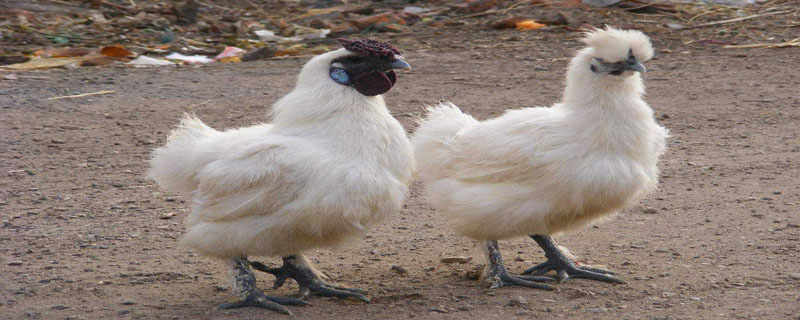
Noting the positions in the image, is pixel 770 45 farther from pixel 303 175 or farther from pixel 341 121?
pixel 303 175

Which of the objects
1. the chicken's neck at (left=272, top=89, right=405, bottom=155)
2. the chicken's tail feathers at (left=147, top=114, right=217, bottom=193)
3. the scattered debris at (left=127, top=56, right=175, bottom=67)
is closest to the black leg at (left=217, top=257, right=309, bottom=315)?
the chicken's tail feathers at (left=147, top=114, right=217, bottom=193)

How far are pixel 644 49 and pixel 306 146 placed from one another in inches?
72.9

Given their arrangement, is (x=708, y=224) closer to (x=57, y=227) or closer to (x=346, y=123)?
(x=346, y=123)

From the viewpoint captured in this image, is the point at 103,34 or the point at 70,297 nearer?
the point at 70,297

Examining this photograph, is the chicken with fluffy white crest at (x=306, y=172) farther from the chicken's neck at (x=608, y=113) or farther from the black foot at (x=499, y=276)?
the chicken's neck at (x=608, y=113)

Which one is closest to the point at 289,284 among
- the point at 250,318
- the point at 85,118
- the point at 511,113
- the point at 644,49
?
the point at 250,318

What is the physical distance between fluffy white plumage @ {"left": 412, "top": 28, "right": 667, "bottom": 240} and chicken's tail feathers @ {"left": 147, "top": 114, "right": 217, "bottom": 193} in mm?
1383

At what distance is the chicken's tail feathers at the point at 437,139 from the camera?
542 centimetres

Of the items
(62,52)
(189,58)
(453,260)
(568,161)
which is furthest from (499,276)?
(62,52)

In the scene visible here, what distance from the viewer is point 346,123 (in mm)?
4613

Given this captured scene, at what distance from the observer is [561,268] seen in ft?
17.5

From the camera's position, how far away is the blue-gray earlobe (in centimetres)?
471

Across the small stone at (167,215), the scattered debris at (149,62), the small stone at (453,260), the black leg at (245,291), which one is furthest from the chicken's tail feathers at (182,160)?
the scattered debris at (149,62)

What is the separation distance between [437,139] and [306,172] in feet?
4.09
